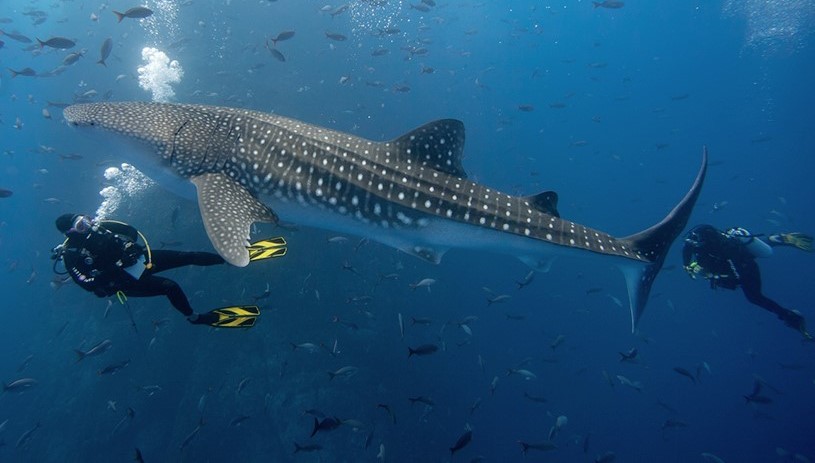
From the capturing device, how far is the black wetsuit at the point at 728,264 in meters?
10.5

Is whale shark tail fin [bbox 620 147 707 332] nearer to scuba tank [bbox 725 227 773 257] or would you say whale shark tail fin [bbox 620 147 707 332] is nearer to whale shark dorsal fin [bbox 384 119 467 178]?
whale shark dorsal fin [bbox 384 119 467 178]

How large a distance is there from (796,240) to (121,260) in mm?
15117

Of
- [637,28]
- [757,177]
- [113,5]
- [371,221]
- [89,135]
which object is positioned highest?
[113,5]

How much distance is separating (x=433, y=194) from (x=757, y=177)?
124 meters

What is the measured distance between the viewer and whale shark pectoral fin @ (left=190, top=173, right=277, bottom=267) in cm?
479

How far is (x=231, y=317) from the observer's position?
566 cm

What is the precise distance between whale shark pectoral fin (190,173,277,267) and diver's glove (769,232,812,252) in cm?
1318

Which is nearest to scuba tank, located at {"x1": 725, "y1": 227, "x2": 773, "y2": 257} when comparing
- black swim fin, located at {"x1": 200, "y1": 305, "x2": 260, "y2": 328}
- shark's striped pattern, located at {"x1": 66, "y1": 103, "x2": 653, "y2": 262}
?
shark's striped pattern, located at {"x1": 66, "y1": 103, "x2": 653, "y2": 262}

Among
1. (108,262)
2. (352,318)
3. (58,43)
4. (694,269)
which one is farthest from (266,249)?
(58,43)

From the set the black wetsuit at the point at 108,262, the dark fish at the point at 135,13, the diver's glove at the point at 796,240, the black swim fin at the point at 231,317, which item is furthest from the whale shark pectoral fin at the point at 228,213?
the diver's glove at the point at 796,240

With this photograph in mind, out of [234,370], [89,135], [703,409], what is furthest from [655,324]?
[89,135]

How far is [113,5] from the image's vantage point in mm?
39750

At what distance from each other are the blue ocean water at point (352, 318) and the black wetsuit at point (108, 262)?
2.53 meters

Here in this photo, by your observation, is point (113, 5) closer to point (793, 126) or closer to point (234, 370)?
point (234, 370)
